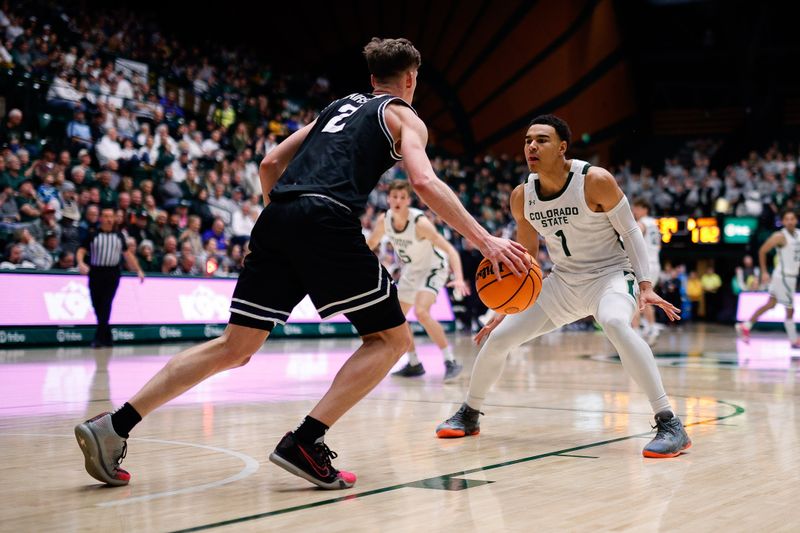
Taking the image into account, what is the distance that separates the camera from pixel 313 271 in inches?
152

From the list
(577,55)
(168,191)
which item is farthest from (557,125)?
(577,55)

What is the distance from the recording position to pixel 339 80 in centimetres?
3381

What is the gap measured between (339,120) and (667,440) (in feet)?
8.01

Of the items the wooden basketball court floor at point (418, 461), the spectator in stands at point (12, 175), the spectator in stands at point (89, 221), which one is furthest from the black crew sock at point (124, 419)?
the spectator in stands at point (12, 175)

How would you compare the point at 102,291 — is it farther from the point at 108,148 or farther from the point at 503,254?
the point at 503,254

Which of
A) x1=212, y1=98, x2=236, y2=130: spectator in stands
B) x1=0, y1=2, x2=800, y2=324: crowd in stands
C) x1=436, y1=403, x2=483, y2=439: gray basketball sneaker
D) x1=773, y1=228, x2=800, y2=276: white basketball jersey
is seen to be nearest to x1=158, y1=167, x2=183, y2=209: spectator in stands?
x1=0, y1=2, x2=800, y2=324: crowd in stands

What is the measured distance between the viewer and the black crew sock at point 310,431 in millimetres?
3918

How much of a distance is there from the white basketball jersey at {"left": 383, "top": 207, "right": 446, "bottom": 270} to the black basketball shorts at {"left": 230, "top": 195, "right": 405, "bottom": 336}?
224 inches

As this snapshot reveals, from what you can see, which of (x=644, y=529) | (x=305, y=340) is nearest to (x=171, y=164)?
(x=305, y=340)

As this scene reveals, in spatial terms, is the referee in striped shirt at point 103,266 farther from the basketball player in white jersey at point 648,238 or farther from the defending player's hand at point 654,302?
the defending player's hand at point 654,302

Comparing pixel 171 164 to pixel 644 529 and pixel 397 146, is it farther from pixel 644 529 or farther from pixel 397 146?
pixel 644 529

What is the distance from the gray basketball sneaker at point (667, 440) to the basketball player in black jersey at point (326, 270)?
1.47 meters

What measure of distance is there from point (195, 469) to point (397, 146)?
71.0 inches

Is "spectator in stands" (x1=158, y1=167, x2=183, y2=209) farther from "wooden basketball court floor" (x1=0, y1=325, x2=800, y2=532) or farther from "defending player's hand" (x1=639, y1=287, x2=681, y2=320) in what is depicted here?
"defending player's hand" (x1=639, y1=287, x2=681, y2=320)
